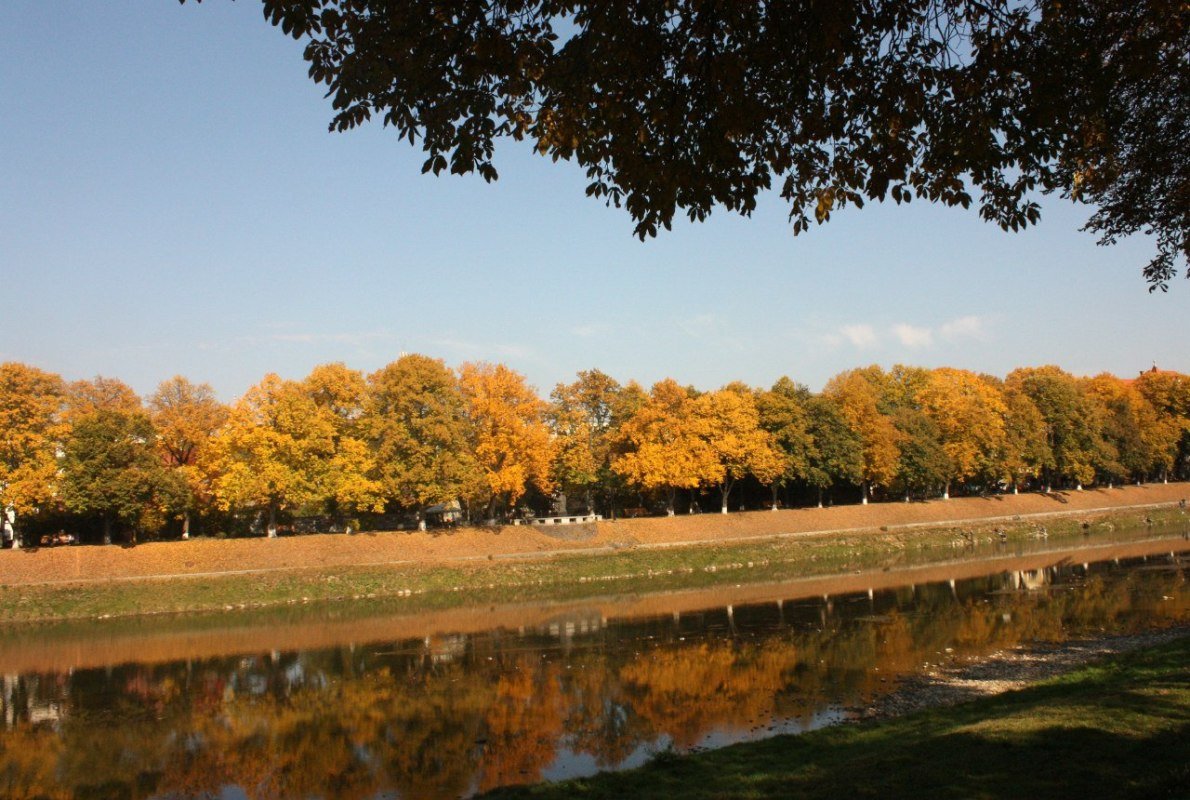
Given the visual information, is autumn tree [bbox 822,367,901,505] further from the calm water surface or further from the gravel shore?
the gravel shore

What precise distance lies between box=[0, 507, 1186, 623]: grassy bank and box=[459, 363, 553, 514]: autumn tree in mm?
6274

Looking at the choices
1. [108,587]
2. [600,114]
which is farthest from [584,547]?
[600,114]

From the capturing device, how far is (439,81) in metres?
7.84

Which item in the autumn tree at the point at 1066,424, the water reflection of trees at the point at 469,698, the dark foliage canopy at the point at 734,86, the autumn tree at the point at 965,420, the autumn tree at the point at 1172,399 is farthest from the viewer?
the autumn tree at the point at 1172,399

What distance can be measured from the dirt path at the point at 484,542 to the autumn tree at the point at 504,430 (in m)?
3.40

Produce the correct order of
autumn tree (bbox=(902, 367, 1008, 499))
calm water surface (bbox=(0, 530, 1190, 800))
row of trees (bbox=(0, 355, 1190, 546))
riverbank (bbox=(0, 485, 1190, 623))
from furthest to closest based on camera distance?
autumn tree (bbox=(902, 367, 1008, 499)) < row of trees (bbox=(0, 355, 1190, 546)) < riverbank (bbox=(0, 485, 1190, 623)) < calm water surface (bbox=(0, 530, 1190, 800))

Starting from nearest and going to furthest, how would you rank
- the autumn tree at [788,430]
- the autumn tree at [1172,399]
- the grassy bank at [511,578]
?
the grassy bank at [511,578]
the autumn tree at [788,430]
the autumn tree at [1172,399]

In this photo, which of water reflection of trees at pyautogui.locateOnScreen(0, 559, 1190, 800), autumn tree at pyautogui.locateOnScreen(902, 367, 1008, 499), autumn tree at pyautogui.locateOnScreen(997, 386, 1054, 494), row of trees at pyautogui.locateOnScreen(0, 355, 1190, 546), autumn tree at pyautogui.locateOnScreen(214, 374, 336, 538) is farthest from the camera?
autumn tree at pyautogui.locateOnScreen(997, 386, 1054, 494)

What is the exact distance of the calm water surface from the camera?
1545cm

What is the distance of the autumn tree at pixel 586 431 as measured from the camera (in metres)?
58.2

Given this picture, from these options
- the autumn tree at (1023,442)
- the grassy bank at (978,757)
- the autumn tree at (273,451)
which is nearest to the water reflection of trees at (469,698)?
the grassy bank at (978,757)

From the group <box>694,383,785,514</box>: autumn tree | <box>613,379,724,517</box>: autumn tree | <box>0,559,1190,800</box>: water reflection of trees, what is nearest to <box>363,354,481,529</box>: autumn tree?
<box>613,379,724,517</box>: autumn tree

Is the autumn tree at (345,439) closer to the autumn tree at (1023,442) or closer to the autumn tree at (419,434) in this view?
the autumn tree at (419,434)

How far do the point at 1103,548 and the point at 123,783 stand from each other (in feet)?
169
